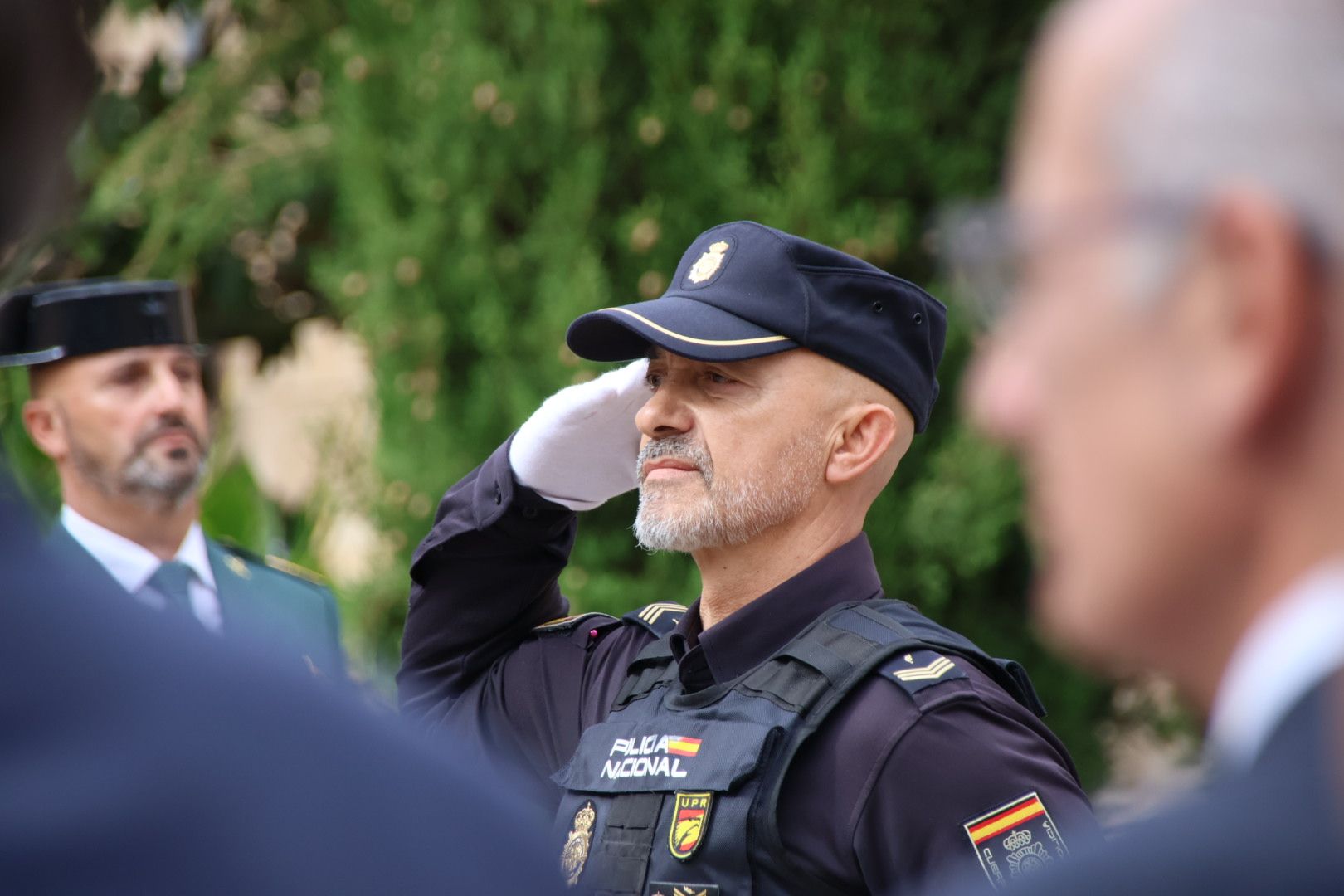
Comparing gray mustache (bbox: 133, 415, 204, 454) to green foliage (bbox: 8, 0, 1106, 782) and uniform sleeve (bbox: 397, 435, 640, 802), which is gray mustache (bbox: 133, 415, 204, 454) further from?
uniform sleeve (bbox: 397, 435, 640, 802)

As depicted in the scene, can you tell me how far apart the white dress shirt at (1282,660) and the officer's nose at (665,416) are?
199 centimetres

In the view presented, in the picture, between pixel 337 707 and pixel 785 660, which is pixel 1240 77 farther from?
pixel 785 660

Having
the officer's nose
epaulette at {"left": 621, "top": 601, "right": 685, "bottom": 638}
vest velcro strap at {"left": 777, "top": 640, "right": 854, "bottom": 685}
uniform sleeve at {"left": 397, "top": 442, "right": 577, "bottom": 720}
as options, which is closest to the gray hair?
vest velcro strap at {"left": 777, "top": 640, "right": 854, "bottom": 685}

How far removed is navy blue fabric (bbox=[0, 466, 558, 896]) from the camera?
73 centimetres

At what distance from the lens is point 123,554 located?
4.41 m

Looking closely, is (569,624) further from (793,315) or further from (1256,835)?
(1256,835)

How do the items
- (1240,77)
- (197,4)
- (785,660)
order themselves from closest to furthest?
(1240,77) → (785,660) → (197,4)

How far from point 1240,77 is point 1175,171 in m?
0.06

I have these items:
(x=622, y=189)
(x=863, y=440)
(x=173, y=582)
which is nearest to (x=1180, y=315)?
(x=863, y=440)

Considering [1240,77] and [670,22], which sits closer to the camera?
[1240,77]

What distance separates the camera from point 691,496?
9.04ft

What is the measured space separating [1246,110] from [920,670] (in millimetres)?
1612

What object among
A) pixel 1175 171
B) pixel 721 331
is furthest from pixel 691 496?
pixel 1175 171

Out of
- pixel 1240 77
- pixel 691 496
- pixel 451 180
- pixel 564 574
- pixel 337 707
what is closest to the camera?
pixel 337 707
